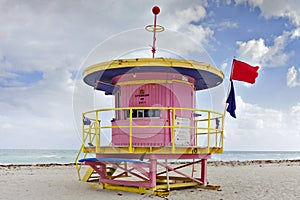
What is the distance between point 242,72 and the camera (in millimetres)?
12961

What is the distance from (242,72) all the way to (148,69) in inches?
131

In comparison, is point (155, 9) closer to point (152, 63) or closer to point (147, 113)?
point (152, 63)

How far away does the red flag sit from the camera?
12.9 meters

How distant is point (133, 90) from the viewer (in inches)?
502

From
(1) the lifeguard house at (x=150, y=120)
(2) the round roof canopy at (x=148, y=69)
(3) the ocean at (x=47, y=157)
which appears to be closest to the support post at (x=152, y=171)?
(1) the lifeguard house at (x=150, y=120)

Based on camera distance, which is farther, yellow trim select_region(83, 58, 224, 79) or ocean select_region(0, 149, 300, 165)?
ocean select_region(0, 149, 300, 165)

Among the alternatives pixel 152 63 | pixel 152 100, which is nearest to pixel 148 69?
pixel 152 63

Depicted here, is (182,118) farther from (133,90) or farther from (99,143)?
(99,143)

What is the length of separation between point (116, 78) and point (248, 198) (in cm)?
597

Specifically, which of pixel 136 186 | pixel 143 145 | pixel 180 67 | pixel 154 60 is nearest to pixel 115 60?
pixel 154 60

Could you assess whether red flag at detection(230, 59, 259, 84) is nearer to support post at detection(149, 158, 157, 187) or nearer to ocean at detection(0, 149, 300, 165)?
support post at detection(149, 158, 157, 187)

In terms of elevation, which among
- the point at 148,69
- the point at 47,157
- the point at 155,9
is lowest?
the point at 47,157

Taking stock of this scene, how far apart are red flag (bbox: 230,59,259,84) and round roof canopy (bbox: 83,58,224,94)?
0.59 meters

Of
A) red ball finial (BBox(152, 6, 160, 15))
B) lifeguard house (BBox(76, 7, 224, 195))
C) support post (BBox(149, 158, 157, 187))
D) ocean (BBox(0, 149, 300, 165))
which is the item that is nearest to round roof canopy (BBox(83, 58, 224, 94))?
lifeguard house (BBox(76, 7, 224, 195))
